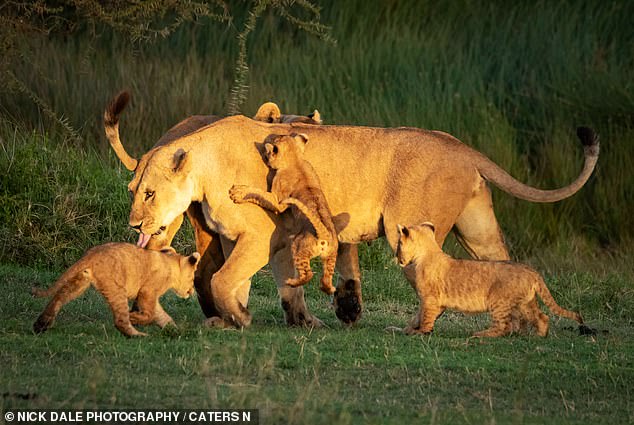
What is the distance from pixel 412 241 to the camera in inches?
336

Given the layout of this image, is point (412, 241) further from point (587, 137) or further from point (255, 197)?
point (587, 137)

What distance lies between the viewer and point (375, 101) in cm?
1512

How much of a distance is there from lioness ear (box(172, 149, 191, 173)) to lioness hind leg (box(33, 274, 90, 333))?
3.87ft

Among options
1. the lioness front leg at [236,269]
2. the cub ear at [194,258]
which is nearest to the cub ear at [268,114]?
the lioness front leg at [236,269]

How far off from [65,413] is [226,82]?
10.1 meters

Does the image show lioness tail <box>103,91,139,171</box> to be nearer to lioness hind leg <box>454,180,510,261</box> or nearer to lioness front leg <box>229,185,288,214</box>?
lioness front leg <box>229,185,288,214</box>

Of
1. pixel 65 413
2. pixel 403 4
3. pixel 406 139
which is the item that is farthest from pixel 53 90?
pixel 65 413

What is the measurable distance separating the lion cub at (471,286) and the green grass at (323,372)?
0.67ft

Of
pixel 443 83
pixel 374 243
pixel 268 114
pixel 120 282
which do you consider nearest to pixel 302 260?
pixel 120 282

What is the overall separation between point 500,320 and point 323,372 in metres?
1.76

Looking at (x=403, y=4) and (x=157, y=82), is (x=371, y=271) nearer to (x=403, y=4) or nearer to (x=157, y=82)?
(x=157, y=82)

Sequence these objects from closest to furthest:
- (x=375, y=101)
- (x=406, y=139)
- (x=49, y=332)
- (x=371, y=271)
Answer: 1. (x=49, y=332)
2. (x=406, y=139)
3. (x=371, y=271)
4. (x=375, y=101)

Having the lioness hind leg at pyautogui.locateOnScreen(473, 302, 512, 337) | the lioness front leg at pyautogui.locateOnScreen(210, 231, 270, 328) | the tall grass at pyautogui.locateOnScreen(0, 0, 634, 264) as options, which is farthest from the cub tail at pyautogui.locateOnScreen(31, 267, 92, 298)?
the tall grass at pyautogui.locateOnScreen(0, 0, 634, 264)

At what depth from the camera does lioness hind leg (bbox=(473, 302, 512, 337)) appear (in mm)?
8430
